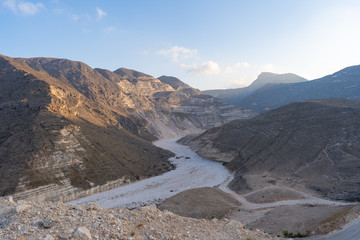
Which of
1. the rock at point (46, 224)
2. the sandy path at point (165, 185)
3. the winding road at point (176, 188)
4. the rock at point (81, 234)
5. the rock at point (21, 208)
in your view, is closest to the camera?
the rock at point (81, 234)

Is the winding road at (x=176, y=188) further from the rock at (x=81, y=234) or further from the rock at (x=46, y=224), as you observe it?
the rock at (x=46, y=224)

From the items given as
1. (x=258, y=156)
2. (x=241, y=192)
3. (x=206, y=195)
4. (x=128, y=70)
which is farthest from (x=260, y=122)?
(x=128, y=70)

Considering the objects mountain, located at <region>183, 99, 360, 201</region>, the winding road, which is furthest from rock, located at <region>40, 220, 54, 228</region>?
mountain, located at <region>183, 99, 360, 201</region>

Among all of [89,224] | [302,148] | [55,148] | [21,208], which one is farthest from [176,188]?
[89,224]

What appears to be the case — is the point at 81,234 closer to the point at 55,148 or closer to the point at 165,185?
the point at 55,148

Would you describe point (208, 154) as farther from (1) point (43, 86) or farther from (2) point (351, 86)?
(2) point (351, 86)

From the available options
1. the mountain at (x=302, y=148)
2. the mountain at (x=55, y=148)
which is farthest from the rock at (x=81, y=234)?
the mountain at (x=302, y=148)
